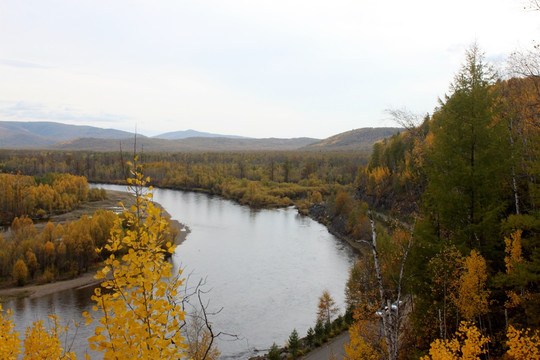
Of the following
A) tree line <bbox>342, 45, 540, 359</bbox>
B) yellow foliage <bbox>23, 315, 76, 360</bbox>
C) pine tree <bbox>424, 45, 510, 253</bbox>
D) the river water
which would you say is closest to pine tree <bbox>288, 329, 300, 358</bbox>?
the river water

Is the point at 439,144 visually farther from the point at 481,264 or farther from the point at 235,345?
the point at 235,345

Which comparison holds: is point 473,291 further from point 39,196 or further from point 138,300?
point 39,196

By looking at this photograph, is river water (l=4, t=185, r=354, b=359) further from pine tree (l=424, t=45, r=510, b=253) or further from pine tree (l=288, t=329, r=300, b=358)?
pine tree (l=424, t=45, r=510, b=253)

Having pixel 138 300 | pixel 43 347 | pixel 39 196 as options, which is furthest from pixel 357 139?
pixel 138 300

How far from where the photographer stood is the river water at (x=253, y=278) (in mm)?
18016

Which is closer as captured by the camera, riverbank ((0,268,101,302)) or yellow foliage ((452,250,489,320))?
yellow foliage ((452,250,489,320))

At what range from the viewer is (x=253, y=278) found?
24.1 metres

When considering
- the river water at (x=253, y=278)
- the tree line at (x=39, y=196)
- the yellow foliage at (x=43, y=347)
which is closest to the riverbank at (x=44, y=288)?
the river water at (x=253, y=278)

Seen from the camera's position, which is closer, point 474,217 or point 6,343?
point 6,343

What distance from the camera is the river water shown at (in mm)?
18016

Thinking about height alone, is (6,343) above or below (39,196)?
above

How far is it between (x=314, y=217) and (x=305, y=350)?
30306 mm

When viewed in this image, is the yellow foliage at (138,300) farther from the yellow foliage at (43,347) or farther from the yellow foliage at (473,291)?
the yellow foliage at (473,291)

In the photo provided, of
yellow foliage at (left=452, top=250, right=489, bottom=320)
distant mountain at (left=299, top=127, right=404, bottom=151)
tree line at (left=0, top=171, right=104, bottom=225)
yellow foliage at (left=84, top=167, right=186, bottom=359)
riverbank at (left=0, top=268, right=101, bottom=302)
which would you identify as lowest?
riverbank at (left=0, top=268, right=101, bottom=302)
